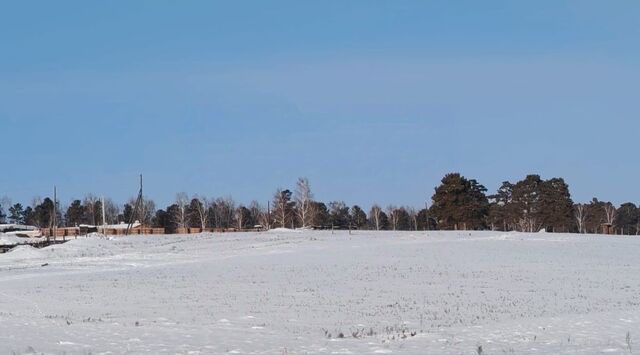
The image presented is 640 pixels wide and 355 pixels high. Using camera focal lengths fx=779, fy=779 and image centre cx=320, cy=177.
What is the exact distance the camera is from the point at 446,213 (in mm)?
119438

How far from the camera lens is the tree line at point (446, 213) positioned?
119375 millimetres

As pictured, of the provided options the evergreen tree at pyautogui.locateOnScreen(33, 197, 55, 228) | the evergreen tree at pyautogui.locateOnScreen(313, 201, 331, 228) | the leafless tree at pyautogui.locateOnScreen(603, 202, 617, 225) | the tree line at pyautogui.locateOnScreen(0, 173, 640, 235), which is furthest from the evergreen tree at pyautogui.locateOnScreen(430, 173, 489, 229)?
the evergreen tree at pyautogui.locateOnScreen(33, 197, 55, 228)

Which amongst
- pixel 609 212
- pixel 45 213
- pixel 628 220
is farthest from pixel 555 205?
pixel 45 213

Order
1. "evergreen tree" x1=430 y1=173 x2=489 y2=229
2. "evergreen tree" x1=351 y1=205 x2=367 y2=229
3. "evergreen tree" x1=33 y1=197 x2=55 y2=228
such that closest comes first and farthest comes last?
"evergreen tree" x1=430 y1=173 x2=489 y2=229, "evergreen tree" x1=33 y1=197 x2=55 y2=228, "evergreen tree" x1=351 y1=205 x2=367 y2=229

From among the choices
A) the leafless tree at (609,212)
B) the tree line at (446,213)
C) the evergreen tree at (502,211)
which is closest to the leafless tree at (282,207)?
the tree line at (446,213)

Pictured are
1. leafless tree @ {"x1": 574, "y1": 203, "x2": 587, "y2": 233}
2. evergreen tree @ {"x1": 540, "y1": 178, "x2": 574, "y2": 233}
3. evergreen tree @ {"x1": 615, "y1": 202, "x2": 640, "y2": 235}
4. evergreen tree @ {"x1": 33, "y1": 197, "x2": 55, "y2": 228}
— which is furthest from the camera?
evergreen tree @ {"x1": 615, "y1": 202, "x2": 640, "y2": 235}

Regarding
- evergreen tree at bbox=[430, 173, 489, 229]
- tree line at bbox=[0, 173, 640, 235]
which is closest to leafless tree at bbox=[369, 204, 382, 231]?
tree line at bbox=[0, 173, 640, 235]

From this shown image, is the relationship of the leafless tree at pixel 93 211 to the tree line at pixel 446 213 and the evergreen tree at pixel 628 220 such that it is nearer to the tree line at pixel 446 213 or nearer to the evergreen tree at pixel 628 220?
the tree line at pixel 446 213

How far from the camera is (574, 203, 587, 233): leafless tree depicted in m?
158

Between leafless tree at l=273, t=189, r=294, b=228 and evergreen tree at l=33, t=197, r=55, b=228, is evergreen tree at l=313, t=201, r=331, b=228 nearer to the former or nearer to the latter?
leafless tree at l=273, t=189, r=294, b=228

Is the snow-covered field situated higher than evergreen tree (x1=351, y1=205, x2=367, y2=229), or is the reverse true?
evergreen tree (x1=351, y1=205, x2=367, y2=229)

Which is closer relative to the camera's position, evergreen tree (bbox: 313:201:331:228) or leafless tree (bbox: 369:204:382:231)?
evergreen tree (bbox: 313:201:331:228)

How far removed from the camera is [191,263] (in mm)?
57750

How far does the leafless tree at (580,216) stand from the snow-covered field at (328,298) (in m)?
88.9
